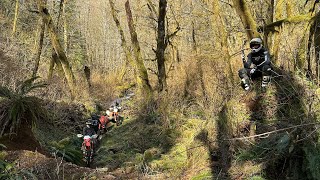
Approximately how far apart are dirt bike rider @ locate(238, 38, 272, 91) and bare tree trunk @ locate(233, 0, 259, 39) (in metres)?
2.19

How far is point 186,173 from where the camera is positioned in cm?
721

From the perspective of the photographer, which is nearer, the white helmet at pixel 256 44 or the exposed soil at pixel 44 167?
the exposed soil at pixel 44 167

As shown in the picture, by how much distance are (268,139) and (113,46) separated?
38.5m

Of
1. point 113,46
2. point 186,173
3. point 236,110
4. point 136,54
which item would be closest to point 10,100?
point 186,173

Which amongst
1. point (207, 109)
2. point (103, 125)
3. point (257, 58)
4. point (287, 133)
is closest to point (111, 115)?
point (103, 125)

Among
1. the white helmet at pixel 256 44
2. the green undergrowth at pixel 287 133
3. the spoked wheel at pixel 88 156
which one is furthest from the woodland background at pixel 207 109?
the white helmet at pixel 256 44

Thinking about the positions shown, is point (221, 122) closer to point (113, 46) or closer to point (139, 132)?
point (139, 132)

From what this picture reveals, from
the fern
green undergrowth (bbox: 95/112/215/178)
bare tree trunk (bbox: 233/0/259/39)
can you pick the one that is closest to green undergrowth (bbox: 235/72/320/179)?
green undergrowth (bbox: 95/112/215/178)

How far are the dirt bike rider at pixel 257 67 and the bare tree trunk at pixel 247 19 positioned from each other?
7.20 feet

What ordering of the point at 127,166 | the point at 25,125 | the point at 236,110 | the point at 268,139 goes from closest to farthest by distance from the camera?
the point at 268,139
the point at 236,110
the point at 25,125
the point at 127,166

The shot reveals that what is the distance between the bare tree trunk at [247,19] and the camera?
10.8m

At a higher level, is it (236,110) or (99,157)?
(236,110)

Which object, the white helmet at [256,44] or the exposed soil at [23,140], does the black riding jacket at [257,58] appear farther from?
the exposed soil at [23,140]

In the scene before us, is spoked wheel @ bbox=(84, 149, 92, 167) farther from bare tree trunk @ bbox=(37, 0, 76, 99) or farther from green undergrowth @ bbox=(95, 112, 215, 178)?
bare tree trunk @ bbox=(37, 0, 76, 99)
